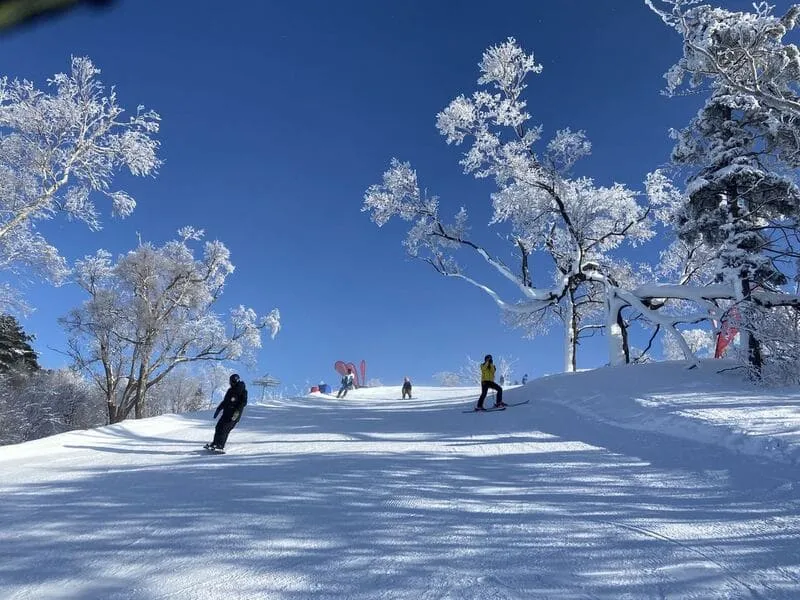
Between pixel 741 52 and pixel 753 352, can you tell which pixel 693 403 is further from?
pixel 741 52

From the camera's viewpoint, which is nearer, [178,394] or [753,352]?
[753,352]

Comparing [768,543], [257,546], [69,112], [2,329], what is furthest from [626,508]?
[2,329]

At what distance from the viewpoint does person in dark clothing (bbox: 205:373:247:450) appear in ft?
28.5

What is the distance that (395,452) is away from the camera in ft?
25.6

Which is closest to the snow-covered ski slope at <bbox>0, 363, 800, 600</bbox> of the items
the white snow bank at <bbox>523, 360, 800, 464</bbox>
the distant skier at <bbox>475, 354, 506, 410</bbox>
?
the white snow bank at <bbox>523, 360, 800, 464</bbox>

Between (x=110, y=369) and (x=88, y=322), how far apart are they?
11.1 feet

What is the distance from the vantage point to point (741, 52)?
1062 cm

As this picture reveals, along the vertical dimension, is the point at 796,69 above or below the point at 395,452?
above

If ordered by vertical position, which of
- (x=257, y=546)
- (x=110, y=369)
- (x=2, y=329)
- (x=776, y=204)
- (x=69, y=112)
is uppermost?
(x=69, y=112)

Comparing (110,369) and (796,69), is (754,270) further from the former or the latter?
(110,369)

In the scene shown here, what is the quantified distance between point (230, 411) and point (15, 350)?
75.8 feet

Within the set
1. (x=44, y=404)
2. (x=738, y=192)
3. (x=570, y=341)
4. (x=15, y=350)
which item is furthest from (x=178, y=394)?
(x=738, y=192)

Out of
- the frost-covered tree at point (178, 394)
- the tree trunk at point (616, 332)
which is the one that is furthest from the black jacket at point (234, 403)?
the frost-covered tree at point (178, 394)

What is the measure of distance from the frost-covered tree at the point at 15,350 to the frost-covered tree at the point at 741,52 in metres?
29.2
